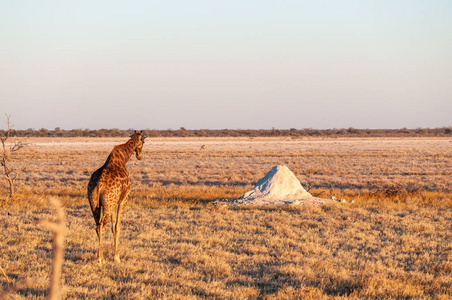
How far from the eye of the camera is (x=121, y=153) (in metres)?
9.92

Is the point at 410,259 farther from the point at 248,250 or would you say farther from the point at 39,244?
the point at 39,244

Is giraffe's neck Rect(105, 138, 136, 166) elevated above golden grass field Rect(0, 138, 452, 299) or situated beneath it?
elevated above

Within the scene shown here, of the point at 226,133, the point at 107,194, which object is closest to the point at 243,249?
the point at 107,194

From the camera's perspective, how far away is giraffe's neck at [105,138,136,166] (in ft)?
30.7

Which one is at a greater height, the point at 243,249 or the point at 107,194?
the point at 107,194

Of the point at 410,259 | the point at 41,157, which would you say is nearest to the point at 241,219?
the point at 410,259

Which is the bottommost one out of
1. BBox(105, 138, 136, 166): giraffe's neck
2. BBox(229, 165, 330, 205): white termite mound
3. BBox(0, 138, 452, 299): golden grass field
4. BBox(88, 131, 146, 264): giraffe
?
BBox(0, 138, 452, 299): golden grass field

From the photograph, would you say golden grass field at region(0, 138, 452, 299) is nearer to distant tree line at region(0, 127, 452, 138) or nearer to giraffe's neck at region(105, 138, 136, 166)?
giraffe's neck at region(105, 138, 136, 166)

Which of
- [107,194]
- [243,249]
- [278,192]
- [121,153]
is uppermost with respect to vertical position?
[121,153]

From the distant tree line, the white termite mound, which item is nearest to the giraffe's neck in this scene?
the white termite mound

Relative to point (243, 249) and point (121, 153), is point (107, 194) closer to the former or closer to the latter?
point (121, 153)

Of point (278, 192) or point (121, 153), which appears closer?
point (121, 153)

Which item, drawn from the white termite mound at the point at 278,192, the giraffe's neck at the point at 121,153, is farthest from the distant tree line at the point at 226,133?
the giraffe's neck at the point at 121,153

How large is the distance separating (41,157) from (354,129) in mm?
125455
